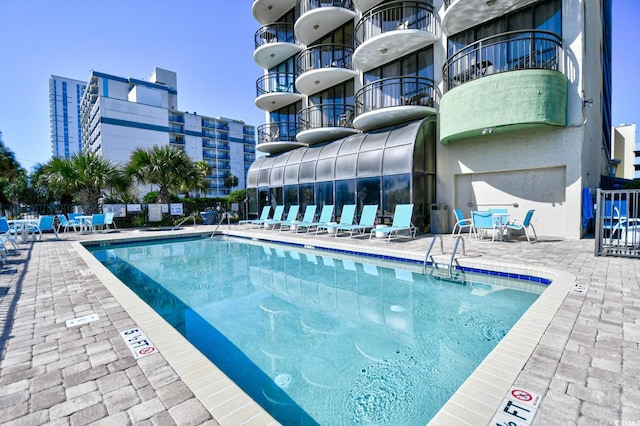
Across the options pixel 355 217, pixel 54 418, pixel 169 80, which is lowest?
pixel 54 418

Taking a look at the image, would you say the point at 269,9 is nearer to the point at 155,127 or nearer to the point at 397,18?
the point at 397,18

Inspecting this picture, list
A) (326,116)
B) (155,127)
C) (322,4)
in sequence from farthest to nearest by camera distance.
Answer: (155,127) < (326,116) < (322,4)

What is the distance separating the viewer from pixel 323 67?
16125mm

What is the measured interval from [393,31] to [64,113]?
139m

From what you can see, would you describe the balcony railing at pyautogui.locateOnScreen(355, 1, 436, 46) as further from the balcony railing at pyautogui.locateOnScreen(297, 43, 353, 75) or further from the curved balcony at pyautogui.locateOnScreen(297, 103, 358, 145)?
the curved balcony at pyautogui.locateOnScreen(297, 103, 358, 145)

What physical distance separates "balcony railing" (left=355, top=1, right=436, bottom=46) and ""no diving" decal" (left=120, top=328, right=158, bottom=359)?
45.6ft

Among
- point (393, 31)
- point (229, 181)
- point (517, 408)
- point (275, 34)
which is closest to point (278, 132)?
point (275, 34)

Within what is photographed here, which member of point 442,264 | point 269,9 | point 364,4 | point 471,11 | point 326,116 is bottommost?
point 442,264

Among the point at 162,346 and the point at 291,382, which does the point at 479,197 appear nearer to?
the point at 291,382

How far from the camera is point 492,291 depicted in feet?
18.6

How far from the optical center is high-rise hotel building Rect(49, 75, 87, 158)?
109500 mm

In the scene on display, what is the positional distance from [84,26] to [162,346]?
21.2m

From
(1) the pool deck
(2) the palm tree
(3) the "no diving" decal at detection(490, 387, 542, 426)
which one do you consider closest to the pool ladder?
(1) the pool deck

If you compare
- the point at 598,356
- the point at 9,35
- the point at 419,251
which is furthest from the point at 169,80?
the point at 598,356
